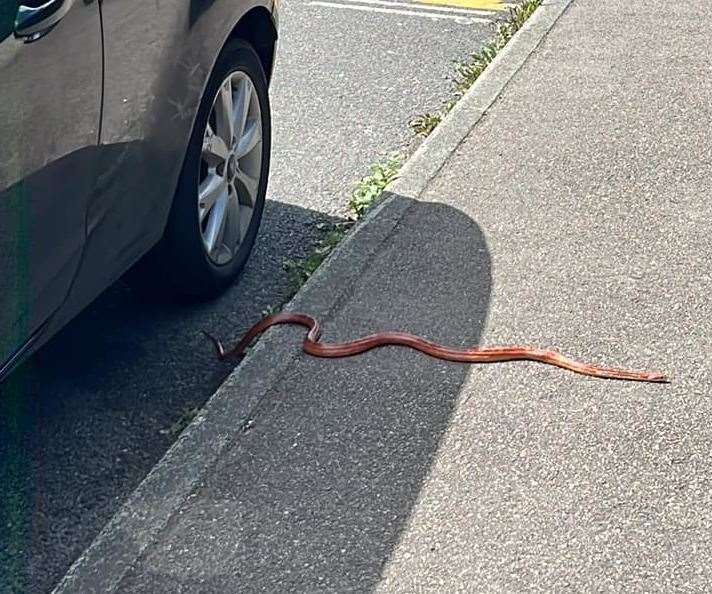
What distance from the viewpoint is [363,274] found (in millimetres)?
4613

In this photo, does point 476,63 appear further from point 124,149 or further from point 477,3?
point 124,149

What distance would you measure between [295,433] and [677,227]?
2084mm

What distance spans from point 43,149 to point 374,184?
2502mm

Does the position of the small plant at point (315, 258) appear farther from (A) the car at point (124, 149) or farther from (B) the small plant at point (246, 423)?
(B) the small plant at point (246, 423)

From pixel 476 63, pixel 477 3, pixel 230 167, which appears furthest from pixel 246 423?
pixel 477 3

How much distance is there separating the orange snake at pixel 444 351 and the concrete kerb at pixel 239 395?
0.06 m

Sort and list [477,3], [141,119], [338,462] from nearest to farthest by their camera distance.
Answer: [338,462] < [141,119] < [477,3]

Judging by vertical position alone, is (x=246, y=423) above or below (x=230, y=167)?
below

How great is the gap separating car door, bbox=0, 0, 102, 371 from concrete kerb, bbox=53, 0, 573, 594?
57 centimetres

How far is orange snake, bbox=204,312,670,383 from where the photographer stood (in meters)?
3.98

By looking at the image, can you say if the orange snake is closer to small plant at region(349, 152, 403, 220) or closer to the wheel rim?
the wheel rim

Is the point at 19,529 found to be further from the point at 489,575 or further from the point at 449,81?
the point at 449,81

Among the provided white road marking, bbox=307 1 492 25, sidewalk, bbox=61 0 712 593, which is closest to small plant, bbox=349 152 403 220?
sidewalk, bbox=61 0 712 593

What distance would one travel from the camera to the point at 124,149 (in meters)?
3.63
